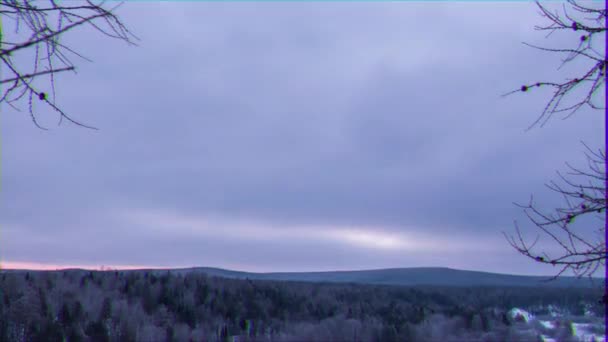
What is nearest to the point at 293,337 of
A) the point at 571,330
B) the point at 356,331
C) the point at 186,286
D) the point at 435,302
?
the point at 356,331

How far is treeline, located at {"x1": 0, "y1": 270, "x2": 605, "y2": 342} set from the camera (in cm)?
2748

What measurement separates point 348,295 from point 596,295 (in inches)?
2049

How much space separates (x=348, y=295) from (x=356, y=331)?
19110 mm

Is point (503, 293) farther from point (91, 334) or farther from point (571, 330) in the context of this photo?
point (91, 334)

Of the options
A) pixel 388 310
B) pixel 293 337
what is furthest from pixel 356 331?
pixel 388 310

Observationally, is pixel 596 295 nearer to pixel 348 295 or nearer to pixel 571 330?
pixel 571 330

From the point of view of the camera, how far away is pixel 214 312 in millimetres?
41125

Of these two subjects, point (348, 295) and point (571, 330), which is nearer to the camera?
point (571, 330)

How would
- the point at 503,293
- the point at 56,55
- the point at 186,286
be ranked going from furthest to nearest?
1. the point at 503,293
2. the point at 186,286
3. the point at 56,55

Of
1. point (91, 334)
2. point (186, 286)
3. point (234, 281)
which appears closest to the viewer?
point (91, 334)

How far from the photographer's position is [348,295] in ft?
186

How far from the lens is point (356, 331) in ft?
123

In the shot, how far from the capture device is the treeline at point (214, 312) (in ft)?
90.2

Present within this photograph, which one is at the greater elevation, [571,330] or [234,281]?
[234,281]
